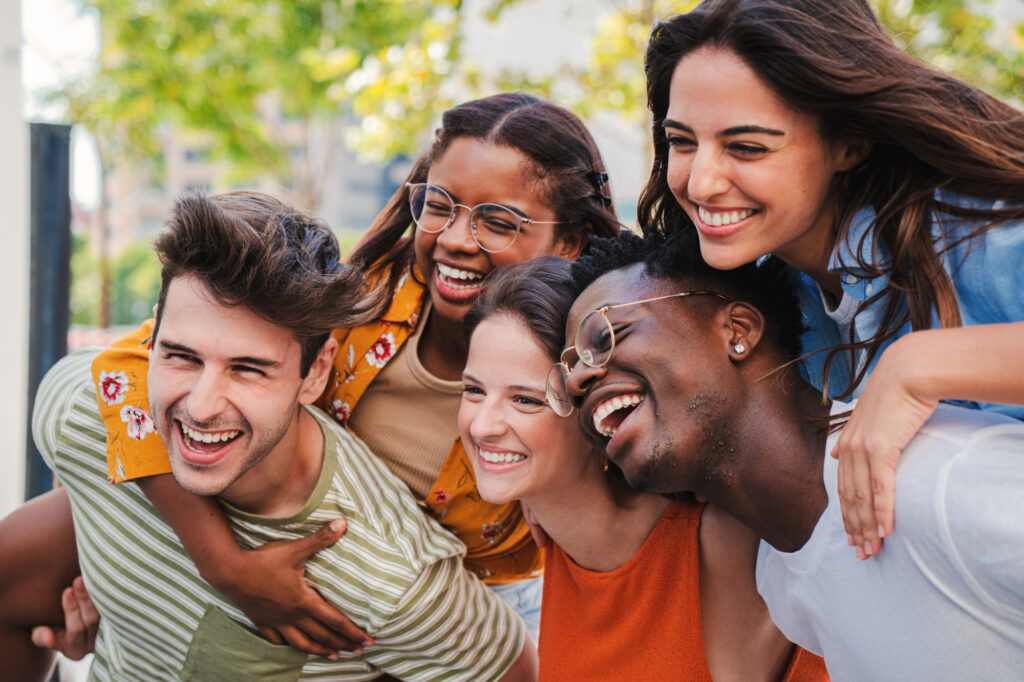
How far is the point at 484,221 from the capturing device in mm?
3271

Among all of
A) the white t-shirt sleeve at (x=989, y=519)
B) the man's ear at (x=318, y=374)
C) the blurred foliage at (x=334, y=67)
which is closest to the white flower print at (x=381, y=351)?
the man's ear at (x=318, y=374)

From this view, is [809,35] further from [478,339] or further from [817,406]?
[478,339]

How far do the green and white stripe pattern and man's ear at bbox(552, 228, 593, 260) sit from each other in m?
1.03

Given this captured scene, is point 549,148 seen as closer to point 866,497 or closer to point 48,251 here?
point 866,497

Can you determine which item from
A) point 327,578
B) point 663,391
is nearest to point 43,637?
point 327,578

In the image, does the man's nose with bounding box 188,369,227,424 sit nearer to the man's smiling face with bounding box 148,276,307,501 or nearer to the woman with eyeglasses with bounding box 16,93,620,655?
the man's smiling face with bounding box 148,276,307,501

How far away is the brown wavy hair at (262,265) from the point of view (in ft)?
9.63

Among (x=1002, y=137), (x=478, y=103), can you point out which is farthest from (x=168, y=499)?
(x=1002, y=137)

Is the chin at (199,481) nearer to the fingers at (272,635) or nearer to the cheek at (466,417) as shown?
the fingers at (272,635)

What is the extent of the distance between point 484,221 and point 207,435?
118cm

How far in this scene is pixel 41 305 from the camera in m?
4.68

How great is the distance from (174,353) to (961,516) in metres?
2.26

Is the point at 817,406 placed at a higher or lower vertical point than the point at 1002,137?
lower

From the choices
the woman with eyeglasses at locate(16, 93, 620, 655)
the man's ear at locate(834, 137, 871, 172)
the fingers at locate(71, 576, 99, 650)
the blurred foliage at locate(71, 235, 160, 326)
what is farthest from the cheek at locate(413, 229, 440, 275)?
the blurred foliage at locate(71, 235, 160, 326)
